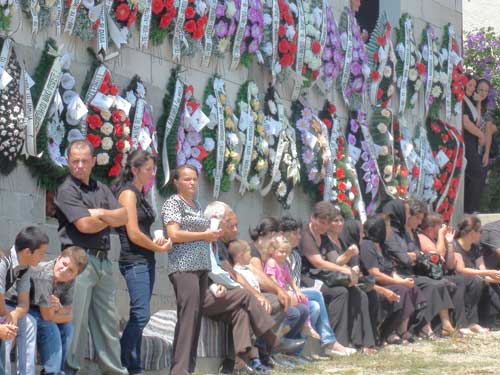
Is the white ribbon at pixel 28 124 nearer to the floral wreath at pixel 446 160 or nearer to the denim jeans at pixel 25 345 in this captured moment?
the denim jeans at pixel 25 345

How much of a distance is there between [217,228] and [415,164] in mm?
6158

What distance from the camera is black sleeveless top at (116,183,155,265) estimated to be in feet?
29.1

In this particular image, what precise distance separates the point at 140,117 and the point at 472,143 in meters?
7.32

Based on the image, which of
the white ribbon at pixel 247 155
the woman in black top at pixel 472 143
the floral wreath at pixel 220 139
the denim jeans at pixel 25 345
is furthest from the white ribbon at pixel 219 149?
the woman in black top at pixel 472 143

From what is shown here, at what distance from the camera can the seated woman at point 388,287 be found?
1197 centimetres

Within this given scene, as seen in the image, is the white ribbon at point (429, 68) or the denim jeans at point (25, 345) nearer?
the denim jeans at point (25, 345)

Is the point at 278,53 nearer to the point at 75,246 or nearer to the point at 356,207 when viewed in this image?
the point at 356,207

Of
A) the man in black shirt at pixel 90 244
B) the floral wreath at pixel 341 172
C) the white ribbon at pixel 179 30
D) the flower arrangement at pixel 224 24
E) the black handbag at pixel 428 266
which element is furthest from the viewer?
the floral wreath at pixel 341 172

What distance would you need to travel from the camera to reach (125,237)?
8.88 meters

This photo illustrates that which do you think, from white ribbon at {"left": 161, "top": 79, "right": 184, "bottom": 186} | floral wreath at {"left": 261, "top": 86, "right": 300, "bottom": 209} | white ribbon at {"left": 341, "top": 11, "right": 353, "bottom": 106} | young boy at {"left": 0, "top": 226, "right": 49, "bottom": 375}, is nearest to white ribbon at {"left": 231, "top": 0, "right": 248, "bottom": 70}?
floral wreath at {"left": 261, "top": 86, "right": 300, "bottom": 209}

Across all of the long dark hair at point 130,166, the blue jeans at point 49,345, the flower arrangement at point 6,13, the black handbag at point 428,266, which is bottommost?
the blue jeans at point 49,345

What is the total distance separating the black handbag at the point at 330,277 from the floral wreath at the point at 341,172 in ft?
7.45

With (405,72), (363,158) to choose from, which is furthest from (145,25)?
(405,72)

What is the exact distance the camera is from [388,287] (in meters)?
12.1
